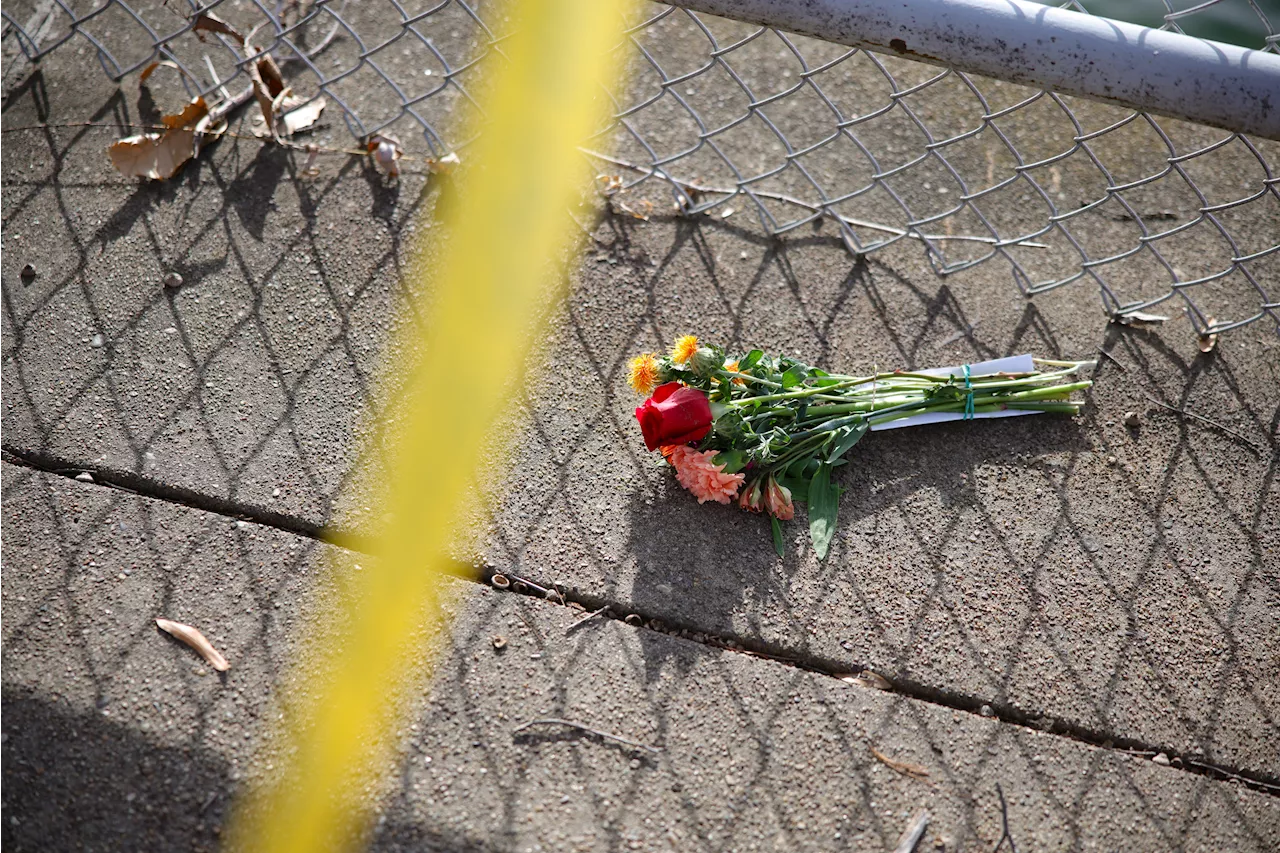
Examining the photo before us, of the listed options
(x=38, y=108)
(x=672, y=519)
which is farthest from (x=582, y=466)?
(x=38, y=108)

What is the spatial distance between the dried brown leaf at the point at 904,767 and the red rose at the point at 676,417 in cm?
72

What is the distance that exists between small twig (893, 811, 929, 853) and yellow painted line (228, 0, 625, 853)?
94cm

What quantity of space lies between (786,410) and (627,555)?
473 millimetres

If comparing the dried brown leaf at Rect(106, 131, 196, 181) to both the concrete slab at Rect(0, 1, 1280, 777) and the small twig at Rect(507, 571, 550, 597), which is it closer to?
the concrete slab at Rect(0, 1, 1280, 777)

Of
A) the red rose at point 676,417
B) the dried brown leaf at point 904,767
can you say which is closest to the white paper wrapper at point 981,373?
the red rose at point 676,417

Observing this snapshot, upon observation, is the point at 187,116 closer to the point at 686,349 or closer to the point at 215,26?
the point at 215,26

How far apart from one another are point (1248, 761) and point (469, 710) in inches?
59.8

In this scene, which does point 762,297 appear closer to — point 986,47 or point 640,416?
point 640,416

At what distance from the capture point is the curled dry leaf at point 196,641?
75.0 inches

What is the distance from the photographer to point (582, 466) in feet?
7.39

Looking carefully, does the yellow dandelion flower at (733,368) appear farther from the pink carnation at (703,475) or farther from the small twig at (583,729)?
Result: the small twig at (583,729)

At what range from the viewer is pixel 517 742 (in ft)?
6.11

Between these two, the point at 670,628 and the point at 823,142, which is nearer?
the point at 670,628

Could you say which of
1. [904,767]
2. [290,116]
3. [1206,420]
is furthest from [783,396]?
[290,116]
